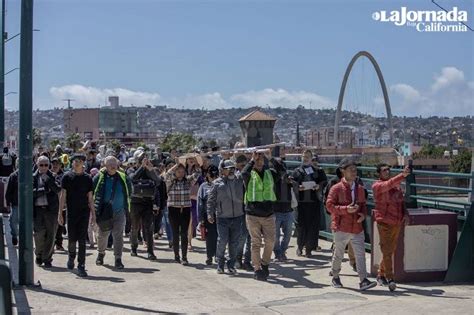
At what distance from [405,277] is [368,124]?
143 meters

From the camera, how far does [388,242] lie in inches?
401

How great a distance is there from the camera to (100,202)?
11.8 m

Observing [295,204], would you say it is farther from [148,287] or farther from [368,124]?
[368,124]

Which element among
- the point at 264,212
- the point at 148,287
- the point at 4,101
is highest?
the point at 4,101

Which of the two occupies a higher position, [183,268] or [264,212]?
[264,212]

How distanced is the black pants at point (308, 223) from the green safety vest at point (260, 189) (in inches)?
93.5

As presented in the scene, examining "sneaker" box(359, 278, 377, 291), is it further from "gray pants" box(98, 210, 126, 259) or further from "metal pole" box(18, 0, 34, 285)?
"metal pole" box(18, 0, 34, 285)

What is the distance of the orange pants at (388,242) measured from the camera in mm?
10180

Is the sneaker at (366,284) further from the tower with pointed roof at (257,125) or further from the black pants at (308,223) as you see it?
the tower with pointed roof at (257,125)

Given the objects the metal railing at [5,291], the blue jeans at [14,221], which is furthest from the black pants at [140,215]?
the metal railing at [5,291]

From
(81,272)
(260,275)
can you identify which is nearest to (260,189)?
(260,275)

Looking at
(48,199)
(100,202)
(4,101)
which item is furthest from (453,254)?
(4,101)

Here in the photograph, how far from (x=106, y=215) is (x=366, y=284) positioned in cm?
427

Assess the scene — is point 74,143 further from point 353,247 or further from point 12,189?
point 353,247
